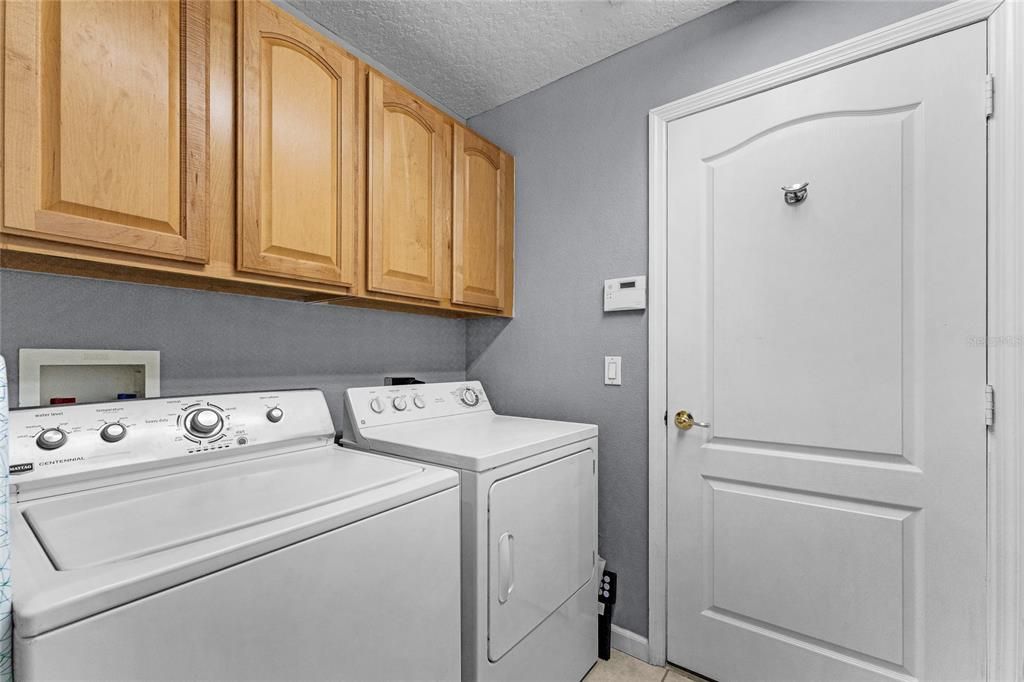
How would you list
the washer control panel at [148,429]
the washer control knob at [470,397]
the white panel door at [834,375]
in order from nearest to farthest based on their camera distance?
the washer control panel at [148,429]
the white panel door at [834,375]
the washer control knob at [470,397]

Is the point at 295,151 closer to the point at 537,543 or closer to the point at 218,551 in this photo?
the point at 218,551

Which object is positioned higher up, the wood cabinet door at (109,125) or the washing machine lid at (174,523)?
the wood cabinet door at (109,125)

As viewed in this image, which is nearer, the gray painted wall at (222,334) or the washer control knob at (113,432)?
the washer control knob at (113,432)

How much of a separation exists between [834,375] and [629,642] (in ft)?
4.38

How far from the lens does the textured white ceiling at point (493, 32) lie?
1761 mm

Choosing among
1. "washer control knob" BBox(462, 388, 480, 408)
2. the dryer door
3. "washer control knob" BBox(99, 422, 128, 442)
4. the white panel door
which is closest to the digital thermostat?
the white panel door

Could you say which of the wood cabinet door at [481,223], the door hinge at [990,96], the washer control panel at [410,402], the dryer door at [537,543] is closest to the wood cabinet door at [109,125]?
the washer control panel at [410,402]

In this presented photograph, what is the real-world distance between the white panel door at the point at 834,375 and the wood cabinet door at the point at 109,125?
1.62 meters

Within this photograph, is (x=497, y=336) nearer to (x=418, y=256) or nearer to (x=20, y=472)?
(x=418, y=256)

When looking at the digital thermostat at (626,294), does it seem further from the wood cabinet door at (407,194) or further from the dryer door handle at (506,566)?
the dryer door handle at (506,566)

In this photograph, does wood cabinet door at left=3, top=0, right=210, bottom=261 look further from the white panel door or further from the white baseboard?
the white baseboard

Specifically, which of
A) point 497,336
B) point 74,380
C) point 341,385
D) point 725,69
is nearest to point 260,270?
point 74,380

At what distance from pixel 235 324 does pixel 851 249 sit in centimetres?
210

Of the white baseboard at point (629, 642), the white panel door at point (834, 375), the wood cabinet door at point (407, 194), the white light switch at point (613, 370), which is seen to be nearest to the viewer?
the white panel door at point (834, 375)
